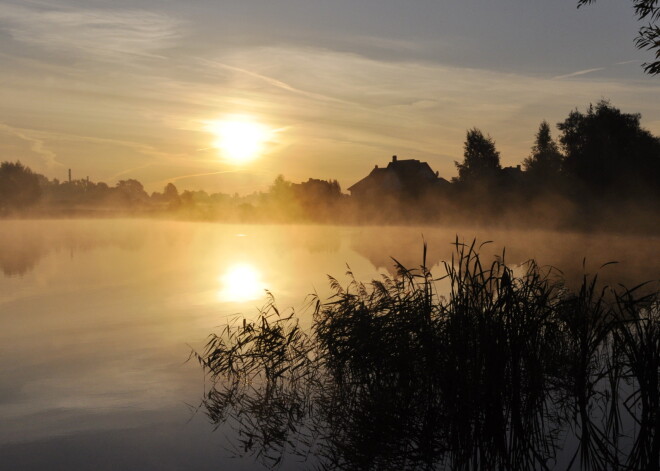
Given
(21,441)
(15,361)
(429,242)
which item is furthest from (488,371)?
(429,242)

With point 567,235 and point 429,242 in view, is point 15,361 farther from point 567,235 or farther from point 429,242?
point 567,235

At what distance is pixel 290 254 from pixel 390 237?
1479 centimetres

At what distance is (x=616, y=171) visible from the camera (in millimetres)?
47938

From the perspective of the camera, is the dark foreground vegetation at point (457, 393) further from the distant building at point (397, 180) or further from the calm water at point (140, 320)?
the distant building at point (397, 180)

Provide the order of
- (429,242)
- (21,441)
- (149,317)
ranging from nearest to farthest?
(21,441)
(149,317)
(429,242)

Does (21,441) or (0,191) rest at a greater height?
(0,191)

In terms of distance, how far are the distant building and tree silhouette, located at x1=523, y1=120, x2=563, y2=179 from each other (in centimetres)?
1248

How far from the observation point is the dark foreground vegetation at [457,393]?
7.54 meters

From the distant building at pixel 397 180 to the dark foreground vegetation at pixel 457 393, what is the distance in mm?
61630

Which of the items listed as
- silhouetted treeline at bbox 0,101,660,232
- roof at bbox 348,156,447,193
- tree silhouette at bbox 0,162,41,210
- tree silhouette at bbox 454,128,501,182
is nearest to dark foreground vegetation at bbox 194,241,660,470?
silhouetted treeline at bbox 0,101,660,232

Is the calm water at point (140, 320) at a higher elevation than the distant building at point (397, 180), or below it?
below

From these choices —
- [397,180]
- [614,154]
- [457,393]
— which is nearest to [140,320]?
[457,393]

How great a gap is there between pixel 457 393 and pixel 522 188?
54183mm

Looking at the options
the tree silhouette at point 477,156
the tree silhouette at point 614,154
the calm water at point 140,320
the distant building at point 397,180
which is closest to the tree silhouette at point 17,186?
the calm water at point 140,320
